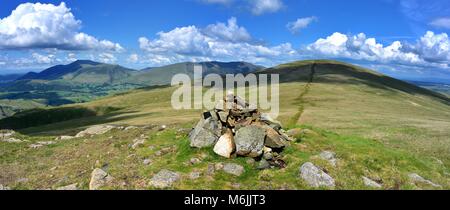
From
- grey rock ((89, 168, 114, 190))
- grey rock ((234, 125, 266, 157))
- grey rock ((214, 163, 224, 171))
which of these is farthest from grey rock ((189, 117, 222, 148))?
grey rock ((89, 168, 114, 190))

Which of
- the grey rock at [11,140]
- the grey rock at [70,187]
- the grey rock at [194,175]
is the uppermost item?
the grey rock at [194,175]

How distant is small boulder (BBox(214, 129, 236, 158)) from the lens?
31.3m

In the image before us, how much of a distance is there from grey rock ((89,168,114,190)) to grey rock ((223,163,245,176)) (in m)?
8.39

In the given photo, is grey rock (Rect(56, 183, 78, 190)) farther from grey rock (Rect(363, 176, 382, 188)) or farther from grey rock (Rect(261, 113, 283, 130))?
grey rock (Rect(363, 176, 382, 188))

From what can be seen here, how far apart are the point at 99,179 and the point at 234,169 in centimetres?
983

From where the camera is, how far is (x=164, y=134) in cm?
4228

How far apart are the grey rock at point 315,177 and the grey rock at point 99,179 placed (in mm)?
13887

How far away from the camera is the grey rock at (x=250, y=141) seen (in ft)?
103

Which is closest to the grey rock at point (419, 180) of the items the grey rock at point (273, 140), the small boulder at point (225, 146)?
the grey rock at point (273, 140)

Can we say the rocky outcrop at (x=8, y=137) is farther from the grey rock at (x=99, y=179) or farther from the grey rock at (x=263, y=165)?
the grey rock at (x=263, y=165)

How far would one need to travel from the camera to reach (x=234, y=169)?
95.6 feet
